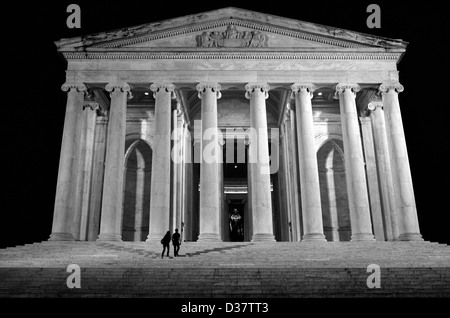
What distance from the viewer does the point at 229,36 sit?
130 ft

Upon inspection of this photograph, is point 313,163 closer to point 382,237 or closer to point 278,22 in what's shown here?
point 382,237

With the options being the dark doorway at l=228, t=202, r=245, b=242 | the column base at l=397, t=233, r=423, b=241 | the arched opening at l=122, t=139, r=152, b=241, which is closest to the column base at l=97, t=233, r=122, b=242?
the arched opening at l=122, t=139, r=152, b=241

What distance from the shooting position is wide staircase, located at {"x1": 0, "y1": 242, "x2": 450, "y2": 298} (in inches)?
790

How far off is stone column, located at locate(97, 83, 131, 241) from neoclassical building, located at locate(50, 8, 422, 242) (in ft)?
0.29

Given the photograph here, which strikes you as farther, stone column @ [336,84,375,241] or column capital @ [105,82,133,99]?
Answer: column capital @ [105,82,133,99]

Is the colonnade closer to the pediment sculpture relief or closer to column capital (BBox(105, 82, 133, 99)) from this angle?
column capital (BBox(105, 82, 133, 99))

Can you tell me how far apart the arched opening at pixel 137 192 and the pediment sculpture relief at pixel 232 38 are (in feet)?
48.7

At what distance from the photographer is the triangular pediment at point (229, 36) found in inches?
1533

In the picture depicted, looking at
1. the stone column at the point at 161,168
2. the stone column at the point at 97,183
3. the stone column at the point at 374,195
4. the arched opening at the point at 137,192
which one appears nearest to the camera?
the stone column at the point at 161,168

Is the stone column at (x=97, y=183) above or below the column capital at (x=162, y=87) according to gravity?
below

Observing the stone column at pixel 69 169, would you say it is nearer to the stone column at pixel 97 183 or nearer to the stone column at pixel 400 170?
the stone column at pixel 97 183

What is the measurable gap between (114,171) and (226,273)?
1764 centimetres

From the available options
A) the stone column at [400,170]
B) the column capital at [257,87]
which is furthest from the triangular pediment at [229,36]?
the stone column at [400,170]

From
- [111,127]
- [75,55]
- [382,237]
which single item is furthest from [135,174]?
[382,237]
